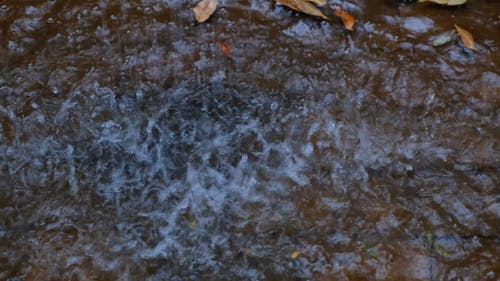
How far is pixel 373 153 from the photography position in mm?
3070

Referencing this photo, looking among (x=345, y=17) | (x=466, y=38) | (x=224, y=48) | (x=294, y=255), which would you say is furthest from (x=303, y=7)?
(x=294, y=255)

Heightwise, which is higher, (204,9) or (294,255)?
(204,9)

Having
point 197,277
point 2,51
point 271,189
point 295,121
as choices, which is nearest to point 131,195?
point 197,277

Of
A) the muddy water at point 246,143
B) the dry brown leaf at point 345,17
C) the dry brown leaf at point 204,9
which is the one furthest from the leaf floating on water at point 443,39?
the dry brown leaf at point 204,9

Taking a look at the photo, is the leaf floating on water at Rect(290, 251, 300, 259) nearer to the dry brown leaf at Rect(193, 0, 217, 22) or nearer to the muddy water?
the muddy water

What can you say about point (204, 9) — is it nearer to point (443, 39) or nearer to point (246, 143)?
point (246, 143)

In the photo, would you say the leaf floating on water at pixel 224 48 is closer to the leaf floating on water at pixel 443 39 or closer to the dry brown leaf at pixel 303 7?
the dry brown leaf at pixel 303 7

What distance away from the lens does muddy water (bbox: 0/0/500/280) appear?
284cm

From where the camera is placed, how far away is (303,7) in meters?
3.38

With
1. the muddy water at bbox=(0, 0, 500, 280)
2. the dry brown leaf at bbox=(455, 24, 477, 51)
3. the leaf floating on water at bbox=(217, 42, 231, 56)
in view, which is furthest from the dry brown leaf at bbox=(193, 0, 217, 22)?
the dry brown leaf at bbox=(455, 24, 477, 51)

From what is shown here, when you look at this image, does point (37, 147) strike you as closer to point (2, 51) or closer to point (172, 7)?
point (2, 51)

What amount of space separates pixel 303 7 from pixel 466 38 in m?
1.02

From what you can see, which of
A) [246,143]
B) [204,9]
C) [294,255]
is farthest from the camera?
[204,9]

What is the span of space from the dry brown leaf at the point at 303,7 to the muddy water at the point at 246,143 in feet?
0.15
